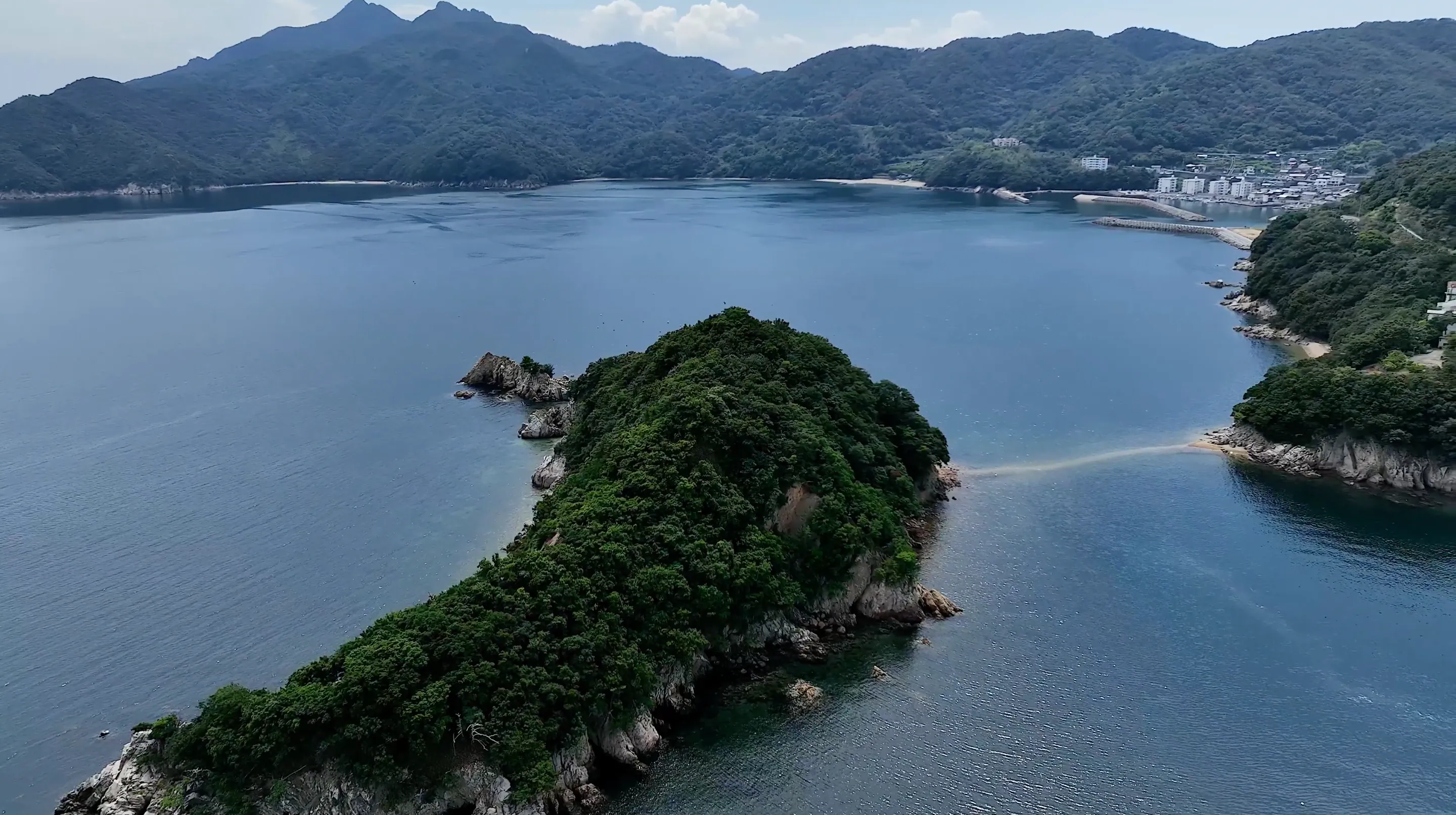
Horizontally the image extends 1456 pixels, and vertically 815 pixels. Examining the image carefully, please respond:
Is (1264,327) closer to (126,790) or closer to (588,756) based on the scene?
(588,756)

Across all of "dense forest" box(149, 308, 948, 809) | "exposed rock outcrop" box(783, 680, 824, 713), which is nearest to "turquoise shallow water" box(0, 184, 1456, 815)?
"exposed rock outcrop" box(783, 680, 824, 713)

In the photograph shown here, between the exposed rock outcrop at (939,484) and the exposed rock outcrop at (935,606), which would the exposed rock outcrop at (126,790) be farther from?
the exposed rock outcrop at (939,484)

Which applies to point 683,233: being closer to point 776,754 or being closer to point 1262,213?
point 1262,213

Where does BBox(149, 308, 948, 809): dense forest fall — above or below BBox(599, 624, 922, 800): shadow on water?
above

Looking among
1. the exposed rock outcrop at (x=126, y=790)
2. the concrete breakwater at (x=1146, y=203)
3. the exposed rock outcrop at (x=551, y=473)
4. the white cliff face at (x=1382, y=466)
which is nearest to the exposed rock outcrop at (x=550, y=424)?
the exposed rock outcrop at (x=551, y=473)

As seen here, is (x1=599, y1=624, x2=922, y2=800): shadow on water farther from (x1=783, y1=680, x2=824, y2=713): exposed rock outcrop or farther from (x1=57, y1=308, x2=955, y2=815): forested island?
(x1=57, y1=308, x2=955, y2=815): forested island

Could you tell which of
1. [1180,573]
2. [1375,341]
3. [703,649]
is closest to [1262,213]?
[1375,341]

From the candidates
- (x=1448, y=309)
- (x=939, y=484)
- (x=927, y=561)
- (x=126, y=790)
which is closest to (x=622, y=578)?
(x=126, y=790)
